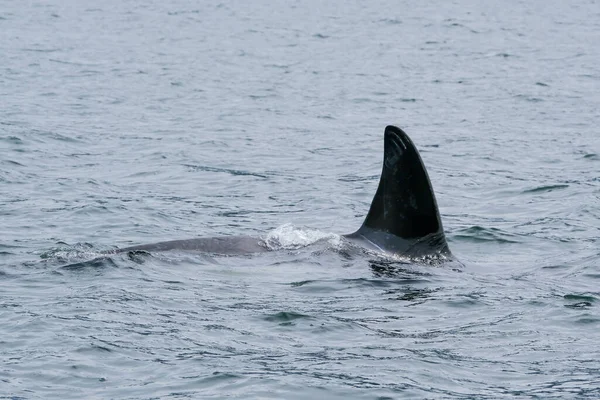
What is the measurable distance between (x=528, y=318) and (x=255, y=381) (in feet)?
10.5

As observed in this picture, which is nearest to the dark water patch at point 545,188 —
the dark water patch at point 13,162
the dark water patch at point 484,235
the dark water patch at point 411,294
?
the dark water patch at point 484,235

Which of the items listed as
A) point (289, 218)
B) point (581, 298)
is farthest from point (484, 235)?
point (581, 298)

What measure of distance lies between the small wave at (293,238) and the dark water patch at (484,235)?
2.68 m

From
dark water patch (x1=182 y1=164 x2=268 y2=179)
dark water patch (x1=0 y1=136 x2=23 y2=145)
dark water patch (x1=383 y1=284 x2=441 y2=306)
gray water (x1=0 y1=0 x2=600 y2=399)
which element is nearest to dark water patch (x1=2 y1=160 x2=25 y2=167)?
gray water (x1=0 y1=0 x2=600 y2=399)

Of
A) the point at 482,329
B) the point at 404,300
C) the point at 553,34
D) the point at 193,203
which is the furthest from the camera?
the point at 553,34

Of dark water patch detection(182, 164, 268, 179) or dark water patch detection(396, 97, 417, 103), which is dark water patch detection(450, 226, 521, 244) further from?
dark water patch detection(396, 97, 417, 103)

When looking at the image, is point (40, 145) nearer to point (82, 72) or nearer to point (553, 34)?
point (82, 72)

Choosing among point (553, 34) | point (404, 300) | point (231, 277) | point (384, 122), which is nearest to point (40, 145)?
point (384, 122)

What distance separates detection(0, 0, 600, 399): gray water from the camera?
10023 millimetres

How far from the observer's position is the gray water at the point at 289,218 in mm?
10023

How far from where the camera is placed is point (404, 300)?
11922 mm

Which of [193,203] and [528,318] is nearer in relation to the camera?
[528,318]

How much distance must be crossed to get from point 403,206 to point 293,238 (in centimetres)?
155

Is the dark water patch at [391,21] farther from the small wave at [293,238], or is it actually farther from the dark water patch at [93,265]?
the dark water patch at [93,265]
